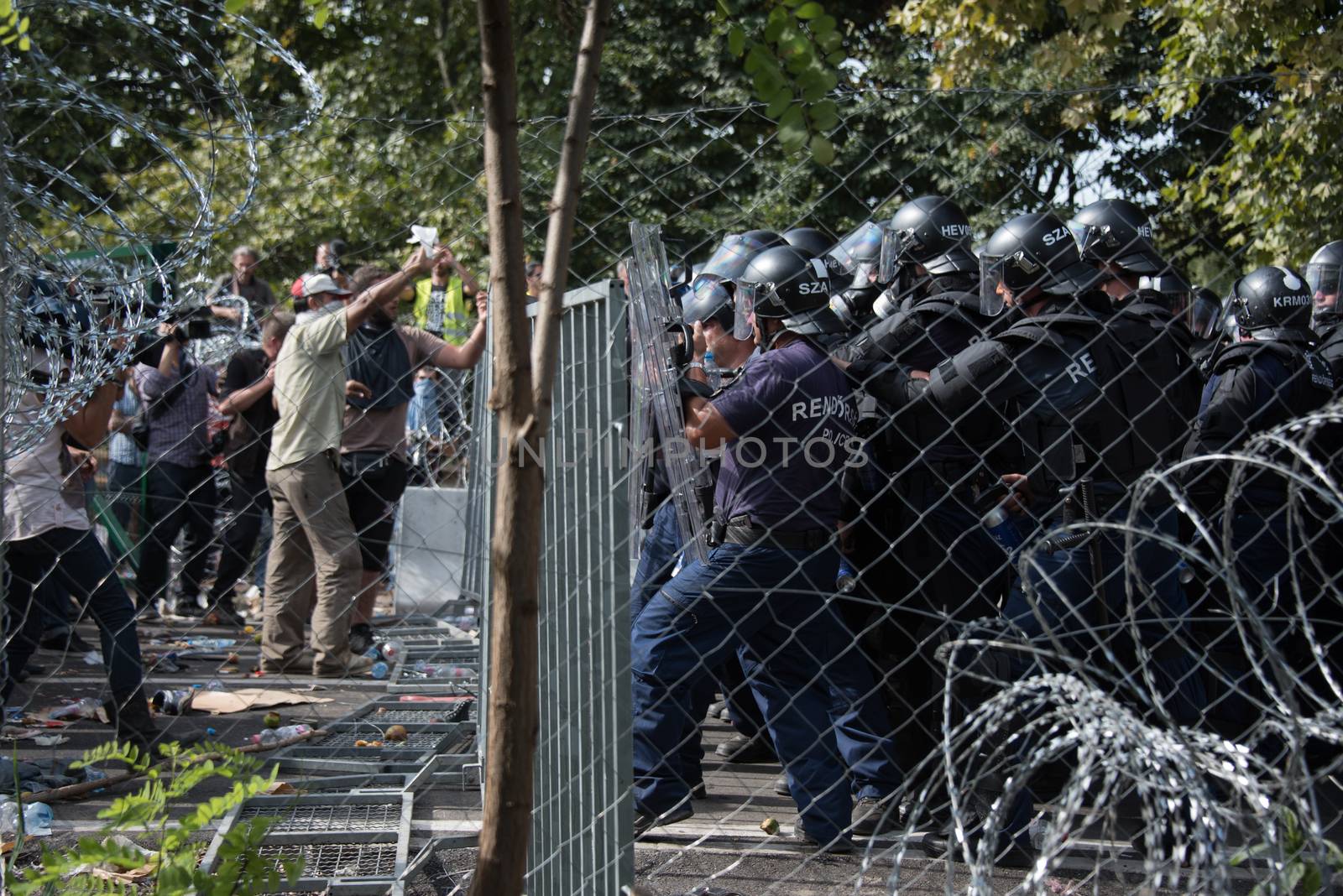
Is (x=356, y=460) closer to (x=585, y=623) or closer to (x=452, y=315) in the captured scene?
(x=452, y=315)

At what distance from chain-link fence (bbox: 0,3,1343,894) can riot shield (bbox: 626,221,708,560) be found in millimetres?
19

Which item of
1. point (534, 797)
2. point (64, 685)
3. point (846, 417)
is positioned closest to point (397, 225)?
point (64, 685)

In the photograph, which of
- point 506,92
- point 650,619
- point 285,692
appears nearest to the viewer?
point 506,92

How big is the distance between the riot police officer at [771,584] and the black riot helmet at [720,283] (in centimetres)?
33

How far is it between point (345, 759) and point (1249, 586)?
140 inches

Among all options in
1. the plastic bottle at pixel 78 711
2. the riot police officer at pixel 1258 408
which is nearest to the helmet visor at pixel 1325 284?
the riot police officer at pixel 1258 408

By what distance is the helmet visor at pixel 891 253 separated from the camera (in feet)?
16.9

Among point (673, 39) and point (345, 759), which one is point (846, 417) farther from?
point (673, 39)

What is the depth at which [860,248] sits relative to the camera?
19.7 feet

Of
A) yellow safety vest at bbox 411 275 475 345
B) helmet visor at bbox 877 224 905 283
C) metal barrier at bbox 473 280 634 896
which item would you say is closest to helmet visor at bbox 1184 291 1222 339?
helmet visor at bbox 877 224 905 283

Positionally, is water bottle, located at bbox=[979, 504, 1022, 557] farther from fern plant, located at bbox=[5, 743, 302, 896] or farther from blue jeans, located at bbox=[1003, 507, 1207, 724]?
fern plant, located at bbox=[5, 743, 302, 896]

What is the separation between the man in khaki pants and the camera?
21.1ft

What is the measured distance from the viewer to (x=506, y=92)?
2100 millimetres

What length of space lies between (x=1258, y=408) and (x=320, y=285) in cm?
454
